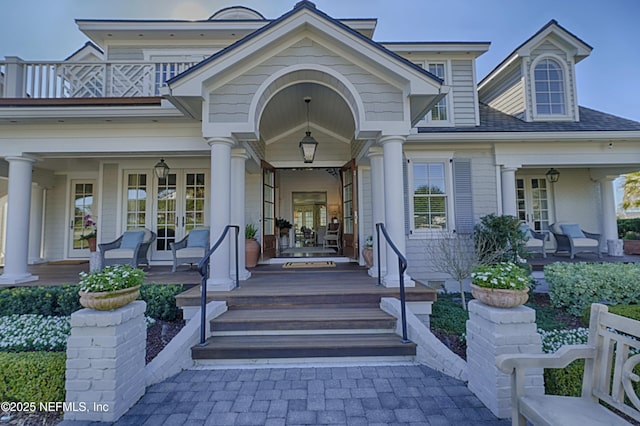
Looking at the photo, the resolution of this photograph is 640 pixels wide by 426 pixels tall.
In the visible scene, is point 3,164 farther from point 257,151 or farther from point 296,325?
point 296,325

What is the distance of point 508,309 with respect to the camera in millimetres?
2320

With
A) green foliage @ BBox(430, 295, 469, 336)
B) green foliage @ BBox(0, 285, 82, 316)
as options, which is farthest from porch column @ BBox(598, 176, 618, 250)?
green foliage @ BBox(0, 285, 82, 316)

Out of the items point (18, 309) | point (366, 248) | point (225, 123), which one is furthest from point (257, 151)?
point (18, 309)

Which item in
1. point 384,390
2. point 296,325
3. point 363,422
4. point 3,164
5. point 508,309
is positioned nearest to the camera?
point 363,422

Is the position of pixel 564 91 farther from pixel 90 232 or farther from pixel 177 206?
pixel 90 232

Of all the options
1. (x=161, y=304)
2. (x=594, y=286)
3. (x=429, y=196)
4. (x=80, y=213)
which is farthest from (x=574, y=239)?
(x=80, y=213)

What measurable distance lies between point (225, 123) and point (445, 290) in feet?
17.5

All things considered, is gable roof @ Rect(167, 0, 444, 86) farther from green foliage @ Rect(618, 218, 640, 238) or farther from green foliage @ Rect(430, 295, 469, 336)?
green foliage @ Rect(618, 218, 640, 238)

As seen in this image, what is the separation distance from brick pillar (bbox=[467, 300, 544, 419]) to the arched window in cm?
710

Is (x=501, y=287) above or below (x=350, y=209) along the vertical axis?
below

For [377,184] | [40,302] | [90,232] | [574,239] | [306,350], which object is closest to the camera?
[306,350]

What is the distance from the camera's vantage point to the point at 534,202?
8.52 meters

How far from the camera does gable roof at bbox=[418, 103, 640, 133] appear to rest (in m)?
6.48

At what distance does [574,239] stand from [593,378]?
7.30 metres
